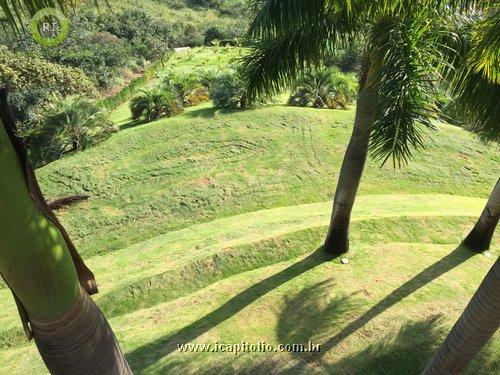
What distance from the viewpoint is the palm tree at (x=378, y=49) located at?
4.99 m

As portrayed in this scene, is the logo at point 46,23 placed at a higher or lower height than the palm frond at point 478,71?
higher

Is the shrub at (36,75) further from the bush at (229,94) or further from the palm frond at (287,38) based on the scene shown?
the palm frond at (287,38)

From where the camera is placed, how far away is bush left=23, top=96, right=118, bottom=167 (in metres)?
17.3

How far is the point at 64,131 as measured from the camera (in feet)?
56.9

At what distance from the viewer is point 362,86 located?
7398mm

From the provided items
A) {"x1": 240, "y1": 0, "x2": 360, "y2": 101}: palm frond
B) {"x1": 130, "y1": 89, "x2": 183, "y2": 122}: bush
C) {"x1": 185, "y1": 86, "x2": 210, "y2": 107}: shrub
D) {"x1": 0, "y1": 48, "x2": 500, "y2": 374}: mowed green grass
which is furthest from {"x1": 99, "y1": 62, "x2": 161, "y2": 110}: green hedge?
{"x1": 240, "y1": 0, "x2": 360, "y2": 101}: palm frond

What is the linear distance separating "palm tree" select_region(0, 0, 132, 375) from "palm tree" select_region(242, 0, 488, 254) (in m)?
3.60

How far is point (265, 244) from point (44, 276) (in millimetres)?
8071

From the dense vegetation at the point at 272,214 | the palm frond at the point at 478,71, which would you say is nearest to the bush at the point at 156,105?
the dense vegetation at the point at 272,214

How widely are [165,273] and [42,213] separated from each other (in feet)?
23.7

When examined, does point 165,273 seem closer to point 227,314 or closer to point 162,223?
point 227,314

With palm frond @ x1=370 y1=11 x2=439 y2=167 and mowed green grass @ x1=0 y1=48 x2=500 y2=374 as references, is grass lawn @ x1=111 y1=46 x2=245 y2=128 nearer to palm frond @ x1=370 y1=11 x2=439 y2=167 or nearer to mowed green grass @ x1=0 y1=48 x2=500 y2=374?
mowed green grass @ x1=0 y1=48 x2=500 y2=374

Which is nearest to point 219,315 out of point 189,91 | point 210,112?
point 210,112

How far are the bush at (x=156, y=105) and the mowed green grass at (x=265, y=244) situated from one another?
1349 mm
